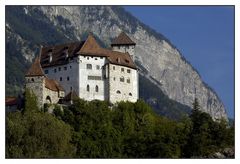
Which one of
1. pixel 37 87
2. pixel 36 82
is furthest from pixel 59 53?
pixel 37 87

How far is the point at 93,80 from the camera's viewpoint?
7381 centimetres

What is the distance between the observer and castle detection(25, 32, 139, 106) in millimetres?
71188

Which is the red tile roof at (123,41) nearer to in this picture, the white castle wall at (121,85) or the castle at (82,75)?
the castle at (82,75)

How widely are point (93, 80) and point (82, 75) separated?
1.21m

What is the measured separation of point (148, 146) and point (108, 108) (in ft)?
24.3

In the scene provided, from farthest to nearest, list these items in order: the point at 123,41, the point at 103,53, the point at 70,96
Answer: the point at 123,41 → the point at 103,53 → the point at 70,96

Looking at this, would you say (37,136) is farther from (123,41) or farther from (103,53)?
(123,41)

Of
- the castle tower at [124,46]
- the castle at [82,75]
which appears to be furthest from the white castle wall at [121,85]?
the castle tower at [124,46]

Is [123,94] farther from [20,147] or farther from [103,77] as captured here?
[20,147]

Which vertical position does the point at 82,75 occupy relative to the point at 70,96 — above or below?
above

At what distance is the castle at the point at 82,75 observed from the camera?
234 ft

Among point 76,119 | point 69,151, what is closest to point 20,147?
point 69,151

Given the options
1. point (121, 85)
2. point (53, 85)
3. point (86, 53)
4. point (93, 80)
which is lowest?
point (53, 85)

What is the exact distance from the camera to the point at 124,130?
235 feet
